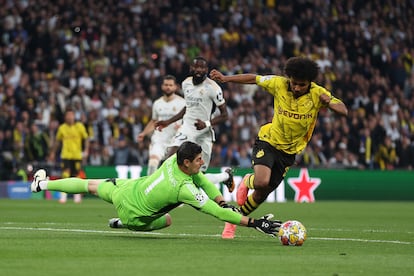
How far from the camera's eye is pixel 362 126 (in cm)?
3123

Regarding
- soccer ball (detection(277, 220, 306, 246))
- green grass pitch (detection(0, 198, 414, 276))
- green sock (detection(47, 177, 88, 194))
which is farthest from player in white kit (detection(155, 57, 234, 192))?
soccer ball (detection(277, 220, 306, 246))

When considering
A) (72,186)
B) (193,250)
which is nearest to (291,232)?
A: (193,250)

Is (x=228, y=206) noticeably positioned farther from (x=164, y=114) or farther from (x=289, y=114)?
(x=164, y=114)

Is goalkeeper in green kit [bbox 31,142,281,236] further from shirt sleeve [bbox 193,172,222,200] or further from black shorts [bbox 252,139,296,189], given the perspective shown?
black shorts [bbox 252,139,296,189]

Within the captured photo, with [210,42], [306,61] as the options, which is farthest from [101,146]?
[306,61]

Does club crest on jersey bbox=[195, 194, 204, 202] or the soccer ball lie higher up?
club crest on jersey bbox=[195, 194, 204, 202]

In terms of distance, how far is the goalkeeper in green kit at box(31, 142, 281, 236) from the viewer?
1134 cm

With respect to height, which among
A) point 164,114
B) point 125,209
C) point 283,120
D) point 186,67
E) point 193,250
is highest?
point 186,67

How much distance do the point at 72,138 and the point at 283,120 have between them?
41.0 ft

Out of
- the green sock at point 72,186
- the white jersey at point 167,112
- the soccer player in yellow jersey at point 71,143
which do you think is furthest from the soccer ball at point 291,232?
the soccer player in yellow jersey at point 71,143

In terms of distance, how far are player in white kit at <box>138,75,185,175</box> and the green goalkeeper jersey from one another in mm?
8321

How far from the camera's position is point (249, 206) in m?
13.0

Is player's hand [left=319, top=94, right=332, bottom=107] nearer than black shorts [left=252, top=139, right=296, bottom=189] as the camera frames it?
Yes

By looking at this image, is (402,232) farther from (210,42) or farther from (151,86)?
(210,42)
